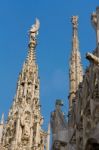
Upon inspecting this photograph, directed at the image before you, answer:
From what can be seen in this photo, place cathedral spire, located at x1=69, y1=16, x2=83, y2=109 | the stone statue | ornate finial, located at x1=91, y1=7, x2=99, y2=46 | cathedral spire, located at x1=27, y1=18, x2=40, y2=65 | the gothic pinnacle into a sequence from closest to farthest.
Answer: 1. ornate finial, located at x1=91, y1=7, x2=99, y2=46
2. cathedral spire, located at x1=69, y1=16, x2=83, y2=109
3. the gothic pinnacle
4. cathedral spire, located at x1=27, y1=18, x2=40, y2=65
5. the stone statue

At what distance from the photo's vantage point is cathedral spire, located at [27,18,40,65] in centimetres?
3634

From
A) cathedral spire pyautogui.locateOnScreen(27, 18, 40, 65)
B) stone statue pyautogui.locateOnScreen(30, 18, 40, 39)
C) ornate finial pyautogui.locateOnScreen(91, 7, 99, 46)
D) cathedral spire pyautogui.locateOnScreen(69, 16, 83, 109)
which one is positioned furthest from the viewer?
stone statue pyautogui.locateOnScreen(30, 18, 40, 39)

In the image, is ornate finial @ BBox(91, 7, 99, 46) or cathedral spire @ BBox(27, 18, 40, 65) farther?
cathedral spire @ BBox(27, 18, 40, 65)

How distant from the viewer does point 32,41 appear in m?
37.9

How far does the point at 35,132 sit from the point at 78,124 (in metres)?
15.9

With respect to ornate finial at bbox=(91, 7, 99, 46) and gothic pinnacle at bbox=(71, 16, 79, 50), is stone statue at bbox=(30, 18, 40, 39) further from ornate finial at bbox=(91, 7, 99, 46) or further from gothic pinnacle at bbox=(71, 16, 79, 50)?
ornate finial at bbox=(91, 7, 99, 46)

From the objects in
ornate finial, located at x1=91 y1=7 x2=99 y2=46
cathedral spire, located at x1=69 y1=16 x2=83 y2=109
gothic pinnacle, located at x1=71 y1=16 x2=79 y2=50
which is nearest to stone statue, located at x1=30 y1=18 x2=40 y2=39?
gothic pinnacle, located at x1=71 y1=16 x2=79 y2=50

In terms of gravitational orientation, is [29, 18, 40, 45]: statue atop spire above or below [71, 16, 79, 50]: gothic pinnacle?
above

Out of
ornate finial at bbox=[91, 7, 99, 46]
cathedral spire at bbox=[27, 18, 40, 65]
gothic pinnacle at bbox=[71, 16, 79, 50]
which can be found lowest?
ornate finial at bbox=[91, 7, 99, 46]

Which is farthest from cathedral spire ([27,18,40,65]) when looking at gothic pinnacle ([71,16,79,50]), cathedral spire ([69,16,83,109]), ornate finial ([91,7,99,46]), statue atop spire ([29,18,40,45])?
ornate finial ([91,7,99,46])

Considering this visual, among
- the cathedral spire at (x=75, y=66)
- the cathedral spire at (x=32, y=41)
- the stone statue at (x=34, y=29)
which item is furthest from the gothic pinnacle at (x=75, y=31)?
the stone statue at (x=34, y=29)

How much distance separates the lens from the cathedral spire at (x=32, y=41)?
3634 centimetres

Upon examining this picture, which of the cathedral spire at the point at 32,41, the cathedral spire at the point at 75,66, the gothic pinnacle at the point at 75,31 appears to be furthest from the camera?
the cathedral spire at the point at 32,41

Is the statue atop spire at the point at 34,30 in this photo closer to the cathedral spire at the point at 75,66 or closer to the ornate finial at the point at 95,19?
the cathedral spire at the point at 75,66
